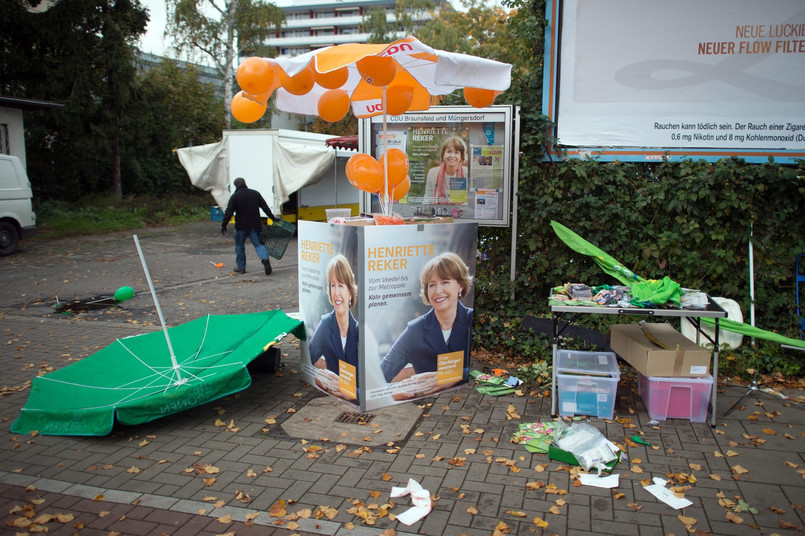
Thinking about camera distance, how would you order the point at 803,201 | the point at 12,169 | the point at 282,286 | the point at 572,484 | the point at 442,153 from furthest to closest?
the point at 12,169 → the point at 282,286 → the point at 442,153 → the point at 803,201 → the point at 572,484

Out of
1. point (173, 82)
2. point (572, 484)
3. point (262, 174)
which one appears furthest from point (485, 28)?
point (572, 484)

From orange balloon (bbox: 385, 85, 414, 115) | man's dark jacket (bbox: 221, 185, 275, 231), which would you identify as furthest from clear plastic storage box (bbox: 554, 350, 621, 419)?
man's dark jacket (bbox: 221, 185, 275, 231)

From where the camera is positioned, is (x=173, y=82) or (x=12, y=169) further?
(x=173, y=82)

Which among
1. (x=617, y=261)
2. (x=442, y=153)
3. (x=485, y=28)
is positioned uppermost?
(x=485, y=28)

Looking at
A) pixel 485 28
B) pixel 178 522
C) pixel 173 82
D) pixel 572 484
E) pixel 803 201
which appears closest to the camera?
pixel 178 522

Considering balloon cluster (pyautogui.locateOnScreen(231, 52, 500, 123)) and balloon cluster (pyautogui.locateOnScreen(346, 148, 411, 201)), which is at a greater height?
balloon cluster (pyautogui.locateOnScreen(231, 52, 500, 123))

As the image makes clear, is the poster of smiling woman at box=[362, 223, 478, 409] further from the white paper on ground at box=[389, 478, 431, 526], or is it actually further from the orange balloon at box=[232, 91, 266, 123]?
the orange balloon at box=[232, 91, 266, 123]

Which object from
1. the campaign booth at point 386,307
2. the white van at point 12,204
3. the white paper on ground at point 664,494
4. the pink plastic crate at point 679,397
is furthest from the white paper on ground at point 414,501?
the white van at point 12,204

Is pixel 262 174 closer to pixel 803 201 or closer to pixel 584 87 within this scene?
pixel 584 87

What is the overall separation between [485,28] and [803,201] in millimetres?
28069

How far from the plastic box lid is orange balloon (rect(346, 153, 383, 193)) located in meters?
2.33

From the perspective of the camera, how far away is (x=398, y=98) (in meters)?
5.89

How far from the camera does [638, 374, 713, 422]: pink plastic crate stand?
466 centimetres

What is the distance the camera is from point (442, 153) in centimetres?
653
